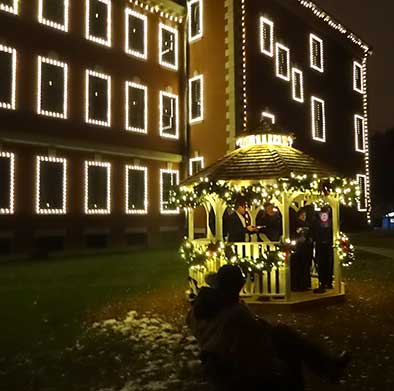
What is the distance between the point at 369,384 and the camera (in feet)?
19.0

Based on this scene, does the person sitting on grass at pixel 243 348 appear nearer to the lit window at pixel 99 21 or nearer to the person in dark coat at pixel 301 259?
the person in dark coat at pixel 301 259

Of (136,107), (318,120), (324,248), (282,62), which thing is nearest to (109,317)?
(324,248)

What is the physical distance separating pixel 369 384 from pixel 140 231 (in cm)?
1854

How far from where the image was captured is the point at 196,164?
25.5 meters

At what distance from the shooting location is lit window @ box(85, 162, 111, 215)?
858 inches

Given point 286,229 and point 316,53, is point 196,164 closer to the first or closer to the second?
point 316,53

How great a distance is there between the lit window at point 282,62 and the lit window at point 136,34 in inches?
266

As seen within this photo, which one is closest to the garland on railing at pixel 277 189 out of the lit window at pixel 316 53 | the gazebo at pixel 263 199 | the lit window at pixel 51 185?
the gazebo at pixel 263 199

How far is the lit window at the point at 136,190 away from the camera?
23422 millimetres

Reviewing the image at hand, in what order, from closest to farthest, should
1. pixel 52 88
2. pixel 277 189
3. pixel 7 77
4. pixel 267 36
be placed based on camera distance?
pixel 277 189 < pixel 7 77 < pixel 52 88 < pixel 267 36

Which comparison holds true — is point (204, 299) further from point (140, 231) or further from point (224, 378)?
point (140, 231)

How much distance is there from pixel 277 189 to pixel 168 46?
1724cm

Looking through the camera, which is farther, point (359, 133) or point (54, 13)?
point (359, 133)

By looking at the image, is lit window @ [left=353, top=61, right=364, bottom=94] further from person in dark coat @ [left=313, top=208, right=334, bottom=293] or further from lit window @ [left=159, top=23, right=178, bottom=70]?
person in dark coat @ [left=313, top=208, right=334, bottom=293]
